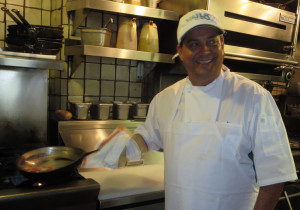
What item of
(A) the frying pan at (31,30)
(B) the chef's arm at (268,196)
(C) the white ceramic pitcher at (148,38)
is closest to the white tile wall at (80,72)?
(A) the frying pan at (31,30)

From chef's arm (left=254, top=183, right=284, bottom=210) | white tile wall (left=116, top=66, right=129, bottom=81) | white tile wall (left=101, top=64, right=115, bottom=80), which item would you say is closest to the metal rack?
white tile wall (left=101, top=64, right=115, bottom=80)

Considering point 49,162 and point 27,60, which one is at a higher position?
point 27,60

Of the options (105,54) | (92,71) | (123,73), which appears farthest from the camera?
(123,73)

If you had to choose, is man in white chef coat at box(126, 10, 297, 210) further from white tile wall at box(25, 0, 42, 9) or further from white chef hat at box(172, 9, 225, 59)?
white tile wall at box(25, 0, 42, 9)

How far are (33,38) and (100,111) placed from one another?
0.68 meters

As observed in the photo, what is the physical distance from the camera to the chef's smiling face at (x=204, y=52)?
129 cm

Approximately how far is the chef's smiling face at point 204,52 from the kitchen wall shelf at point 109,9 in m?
0.81

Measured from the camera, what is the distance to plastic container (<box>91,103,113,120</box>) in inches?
82.8

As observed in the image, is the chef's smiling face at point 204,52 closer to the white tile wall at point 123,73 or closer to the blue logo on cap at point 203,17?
the blue logo on cap at point 203,17


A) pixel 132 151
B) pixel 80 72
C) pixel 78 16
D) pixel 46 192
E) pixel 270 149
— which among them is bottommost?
pixel 46 192

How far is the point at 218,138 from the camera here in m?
1.23

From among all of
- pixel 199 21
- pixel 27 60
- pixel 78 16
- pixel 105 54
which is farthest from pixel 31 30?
pixel 199 21

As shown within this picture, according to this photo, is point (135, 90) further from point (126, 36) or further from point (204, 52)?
point (204, 52)

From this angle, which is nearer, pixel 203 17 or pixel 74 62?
pixel 203 17
